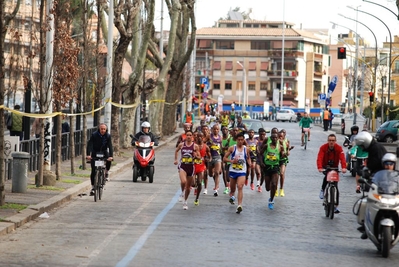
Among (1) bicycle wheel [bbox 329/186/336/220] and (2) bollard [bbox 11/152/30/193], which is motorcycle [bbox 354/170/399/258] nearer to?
(1) bicycle wheel [bbox 329/186/336/220]

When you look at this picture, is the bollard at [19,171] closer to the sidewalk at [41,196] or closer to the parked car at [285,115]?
the sidewalk at [41,196]

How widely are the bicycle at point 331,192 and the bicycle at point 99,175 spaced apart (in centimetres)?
506

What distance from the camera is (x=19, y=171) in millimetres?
21750

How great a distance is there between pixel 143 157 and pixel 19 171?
261 inches

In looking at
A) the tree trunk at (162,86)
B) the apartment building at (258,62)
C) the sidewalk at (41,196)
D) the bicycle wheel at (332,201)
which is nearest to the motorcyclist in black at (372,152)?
the bicycle wheel at (332,201)

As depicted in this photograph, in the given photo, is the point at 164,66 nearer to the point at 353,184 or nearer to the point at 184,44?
the point at 184,44

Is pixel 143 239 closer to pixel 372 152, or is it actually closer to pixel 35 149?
pixel 372 152

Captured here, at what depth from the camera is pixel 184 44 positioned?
188 feet

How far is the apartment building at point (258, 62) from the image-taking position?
142m

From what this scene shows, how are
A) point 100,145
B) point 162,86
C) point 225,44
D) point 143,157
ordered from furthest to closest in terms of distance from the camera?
point 225,44, point 162,86, point 143,157, point 100,145

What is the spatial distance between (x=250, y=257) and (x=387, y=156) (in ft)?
9.02

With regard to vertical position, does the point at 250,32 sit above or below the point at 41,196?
above

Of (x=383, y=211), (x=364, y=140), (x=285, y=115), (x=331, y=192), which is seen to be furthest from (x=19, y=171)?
(x=285, y=115)

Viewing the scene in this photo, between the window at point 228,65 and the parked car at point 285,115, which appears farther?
the window at point 228,65
